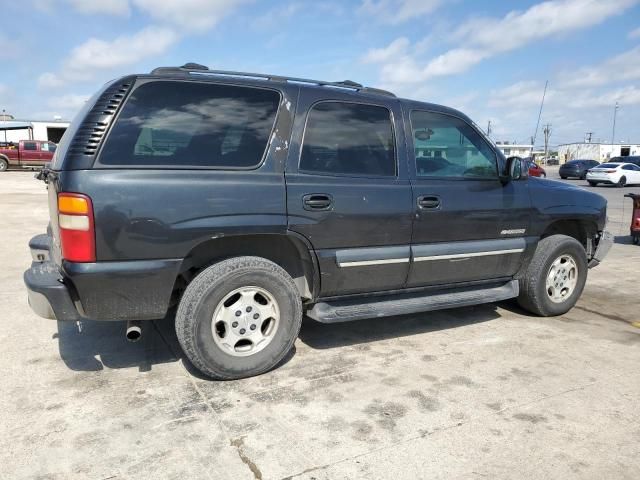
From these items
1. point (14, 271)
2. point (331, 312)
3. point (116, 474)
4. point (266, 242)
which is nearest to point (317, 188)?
point (266, 242)

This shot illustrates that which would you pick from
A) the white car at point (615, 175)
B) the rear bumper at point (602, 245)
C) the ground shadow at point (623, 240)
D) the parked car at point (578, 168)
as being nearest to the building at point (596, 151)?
the parked car at point (578, 168)

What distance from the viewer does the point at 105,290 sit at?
2963mm

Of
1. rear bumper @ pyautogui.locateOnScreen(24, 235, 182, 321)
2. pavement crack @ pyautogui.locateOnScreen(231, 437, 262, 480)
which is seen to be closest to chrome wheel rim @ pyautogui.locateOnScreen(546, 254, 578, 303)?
pavement crack @ pyautogui.locateOnScreen(231, 437, 262, 480)

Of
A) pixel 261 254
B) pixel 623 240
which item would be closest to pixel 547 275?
pixel 261 254

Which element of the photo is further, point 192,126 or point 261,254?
point 261,254

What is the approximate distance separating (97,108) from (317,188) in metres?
1.42

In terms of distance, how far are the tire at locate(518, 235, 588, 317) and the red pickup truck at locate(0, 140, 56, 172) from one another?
90.8 ft

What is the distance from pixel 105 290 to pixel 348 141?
6.25 ft

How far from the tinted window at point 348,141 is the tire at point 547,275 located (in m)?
1.77

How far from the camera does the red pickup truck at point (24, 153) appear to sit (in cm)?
2703

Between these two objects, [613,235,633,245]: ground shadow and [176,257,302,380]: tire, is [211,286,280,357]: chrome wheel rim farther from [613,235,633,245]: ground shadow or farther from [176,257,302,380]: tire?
[613,235,633,245]: ground shadow

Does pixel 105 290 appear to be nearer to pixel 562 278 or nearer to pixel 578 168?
pixel 562 278

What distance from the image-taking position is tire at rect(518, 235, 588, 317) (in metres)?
4.62

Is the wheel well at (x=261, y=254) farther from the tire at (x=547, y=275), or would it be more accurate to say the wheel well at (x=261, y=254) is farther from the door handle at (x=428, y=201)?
the tire at (x=547, y=275)
